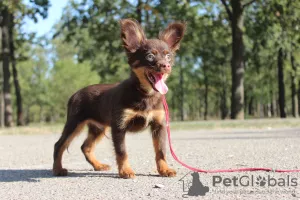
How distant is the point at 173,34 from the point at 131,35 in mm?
626

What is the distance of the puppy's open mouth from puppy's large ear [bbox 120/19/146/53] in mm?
416

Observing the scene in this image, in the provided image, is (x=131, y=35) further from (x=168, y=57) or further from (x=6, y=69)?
(x=6, y=69)

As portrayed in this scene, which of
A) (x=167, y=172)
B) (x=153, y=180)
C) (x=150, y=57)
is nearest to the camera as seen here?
(x=150, y=57)

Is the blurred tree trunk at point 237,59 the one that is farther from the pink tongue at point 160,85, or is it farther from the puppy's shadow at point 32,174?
the pink tongue at point 160,85

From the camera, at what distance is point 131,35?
596cm

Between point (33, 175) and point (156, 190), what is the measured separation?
2.45m

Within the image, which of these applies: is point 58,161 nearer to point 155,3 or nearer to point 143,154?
point 143,154

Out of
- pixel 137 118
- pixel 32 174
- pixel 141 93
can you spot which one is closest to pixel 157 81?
pixel 141 93

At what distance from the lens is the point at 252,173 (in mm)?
5914

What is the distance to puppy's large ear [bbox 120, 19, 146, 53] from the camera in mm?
5902

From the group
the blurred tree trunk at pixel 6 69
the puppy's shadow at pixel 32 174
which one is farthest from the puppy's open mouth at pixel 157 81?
the blurred tree trunk at pixel 6 69

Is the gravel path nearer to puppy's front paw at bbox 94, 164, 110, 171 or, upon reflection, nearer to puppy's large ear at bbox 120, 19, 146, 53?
puppy's front paw at bbox 94, 164, 110, 171

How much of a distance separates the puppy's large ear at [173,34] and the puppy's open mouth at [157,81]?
1.84ft

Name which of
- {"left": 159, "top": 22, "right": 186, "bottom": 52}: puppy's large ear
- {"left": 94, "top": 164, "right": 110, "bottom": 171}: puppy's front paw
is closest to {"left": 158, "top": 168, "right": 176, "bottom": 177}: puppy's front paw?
{"left": 94, "top": 164, "right": 110, "bottom": 171}: puppy's front paw
